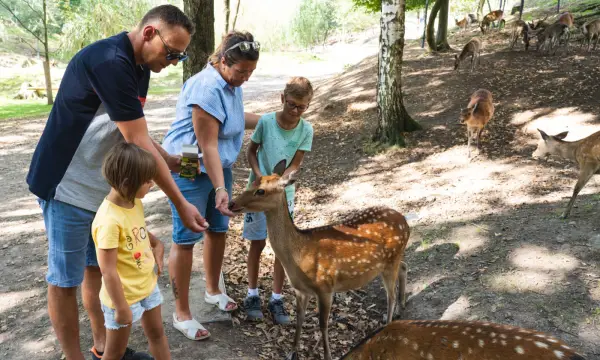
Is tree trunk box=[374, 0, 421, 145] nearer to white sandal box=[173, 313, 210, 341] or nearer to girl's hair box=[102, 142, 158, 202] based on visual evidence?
white sandal box=[173, 313, 210, 341]

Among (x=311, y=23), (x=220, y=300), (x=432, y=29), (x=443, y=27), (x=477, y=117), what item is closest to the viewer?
(x=220, y=300)

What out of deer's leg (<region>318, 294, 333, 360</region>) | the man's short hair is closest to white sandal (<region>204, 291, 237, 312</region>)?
deer's leg (<region>318, 294, 333, 360</region>)

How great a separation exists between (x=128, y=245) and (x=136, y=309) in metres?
0.37

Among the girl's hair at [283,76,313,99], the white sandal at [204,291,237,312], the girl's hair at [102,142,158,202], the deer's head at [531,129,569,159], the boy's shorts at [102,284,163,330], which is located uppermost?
the girl's hair at [283,76,313,99]

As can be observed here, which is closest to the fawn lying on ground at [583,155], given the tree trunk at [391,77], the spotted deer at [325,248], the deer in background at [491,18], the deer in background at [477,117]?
the deer in background at [477,117]

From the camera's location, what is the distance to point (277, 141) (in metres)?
3.87

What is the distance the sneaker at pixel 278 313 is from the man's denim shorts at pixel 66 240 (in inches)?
75.2

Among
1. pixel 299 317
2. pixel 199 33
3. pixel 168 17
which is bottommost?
pixel 299 317

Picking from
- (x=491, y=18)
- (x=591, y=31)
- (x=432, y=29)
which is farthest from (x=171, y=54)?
(x=491, y=18)

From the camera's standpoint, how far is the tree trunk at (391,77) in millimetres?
8273

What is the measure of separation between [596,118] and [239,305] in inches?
288

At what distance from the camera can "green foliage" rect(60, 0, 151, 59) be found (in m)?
24.5

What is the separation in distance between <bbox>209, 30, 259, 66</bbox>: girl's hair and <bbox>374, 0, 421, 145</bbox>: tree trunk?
18.6ft

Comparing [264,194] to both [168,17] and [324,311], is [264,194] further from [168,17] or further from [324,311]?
[168,17]
